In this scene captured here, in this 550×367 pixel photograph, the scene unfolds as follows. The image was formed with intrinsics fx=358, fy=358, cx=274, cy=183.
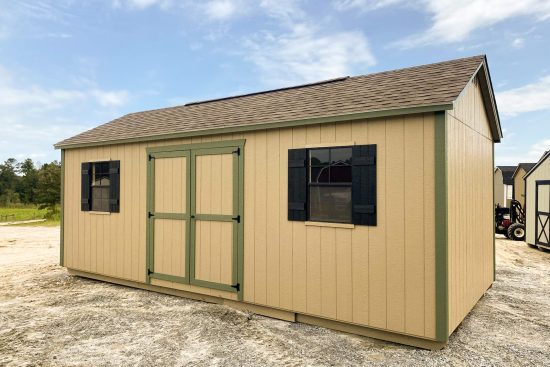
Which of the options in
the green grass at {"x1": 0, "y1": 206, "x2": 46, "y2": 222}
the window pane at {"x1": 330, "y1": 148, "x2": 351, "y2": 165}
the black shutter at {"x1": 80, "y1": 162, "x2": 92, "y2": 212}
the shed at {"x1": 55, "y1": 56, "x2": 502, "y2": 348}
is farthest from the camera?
the green grass at {"x1": 0, "y1": 206, "x2": 46, "y2": 222}

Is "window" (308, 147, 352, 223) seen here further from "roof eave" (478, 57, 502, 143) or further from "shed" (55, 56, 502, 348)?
"roof eave" (478, 57, 502, 143)

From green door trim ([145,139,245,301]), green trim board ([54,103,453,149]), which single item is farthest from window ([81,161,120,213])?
green door trim ([145,139,245,301])

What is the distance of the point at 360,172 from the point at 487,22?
10.5 meters

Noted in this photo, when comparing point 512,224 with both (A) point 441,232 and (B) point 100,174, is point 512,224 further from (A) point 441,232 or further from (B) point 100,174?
(B) point 100,174

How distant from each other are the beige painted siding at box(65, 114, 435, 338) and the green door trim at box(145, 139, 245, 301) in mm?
112

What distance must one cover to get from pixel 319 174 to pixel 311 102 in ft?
4.29

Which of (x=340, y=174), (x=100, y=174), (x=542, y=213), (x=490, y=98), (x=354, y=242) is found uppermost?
(x=490, y=98)

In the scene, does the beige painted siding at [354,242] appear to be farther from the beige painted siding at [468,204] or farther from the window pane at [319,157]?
the beige painted siding at [468,204]

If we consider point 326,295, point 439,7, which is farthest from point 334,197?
point 439,7

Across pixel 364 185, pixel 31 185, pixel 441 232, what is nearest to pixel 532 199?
pixel 441 232

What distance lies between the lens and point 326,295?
4.59 meters

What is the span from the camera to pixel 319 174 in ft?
15.5

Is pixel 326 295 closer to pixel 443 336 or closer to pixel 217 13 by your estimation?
pixel 443 336

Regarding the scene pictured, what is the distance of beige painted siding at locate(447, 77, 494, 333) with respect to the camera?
4246 mm
